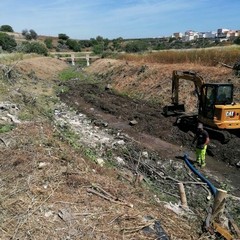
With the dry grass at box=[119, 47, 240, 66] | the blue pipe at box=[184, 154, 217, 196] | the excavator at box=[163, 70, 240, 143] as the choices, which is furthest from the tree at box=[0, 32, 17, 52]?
the blue pipe at box=[184, 154, 217, 196]

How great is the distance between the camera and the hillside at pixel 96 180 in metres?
6.41

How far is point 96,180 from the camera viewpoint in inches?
323

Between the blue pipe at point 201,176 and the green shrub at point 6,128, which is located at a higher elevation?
the green shrub at point 6,128

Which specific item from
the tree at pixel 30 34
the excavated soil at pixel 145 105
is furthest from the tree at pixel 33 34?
the excavated soil at pixel 145 105

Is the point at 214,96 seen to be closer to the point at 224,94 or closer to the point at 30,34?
the point at 224,94

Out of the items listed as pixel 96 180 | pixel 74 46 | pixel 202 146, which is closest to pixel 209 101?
pixel 202 146

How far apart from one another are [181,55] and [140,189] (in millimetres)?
23085

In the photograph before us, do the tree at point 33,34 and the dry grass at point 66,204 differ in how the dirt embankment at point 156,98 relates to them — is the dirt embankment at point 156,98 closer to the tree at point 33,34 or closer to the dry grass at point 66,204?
the dry grass at point 66,204

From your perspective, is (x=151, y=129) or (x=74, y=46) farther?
(x=74, y=46)

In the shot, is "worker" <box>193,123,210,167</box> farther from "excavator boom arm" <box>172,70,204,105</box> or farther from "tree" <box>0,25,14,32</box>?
"tree" <box>0,25,14,32</box>

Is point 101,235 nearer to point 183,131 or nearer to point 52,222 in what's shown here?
point 52,222

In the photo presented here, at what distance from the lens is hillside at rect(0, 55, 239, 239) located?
6414 mm

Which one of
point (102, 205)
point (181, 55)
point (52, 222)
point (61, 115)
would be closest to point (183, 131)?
point (61, 115)

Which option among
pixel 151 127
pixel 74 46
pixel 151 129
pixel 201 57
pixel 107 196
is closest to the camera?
pixel 107 196
